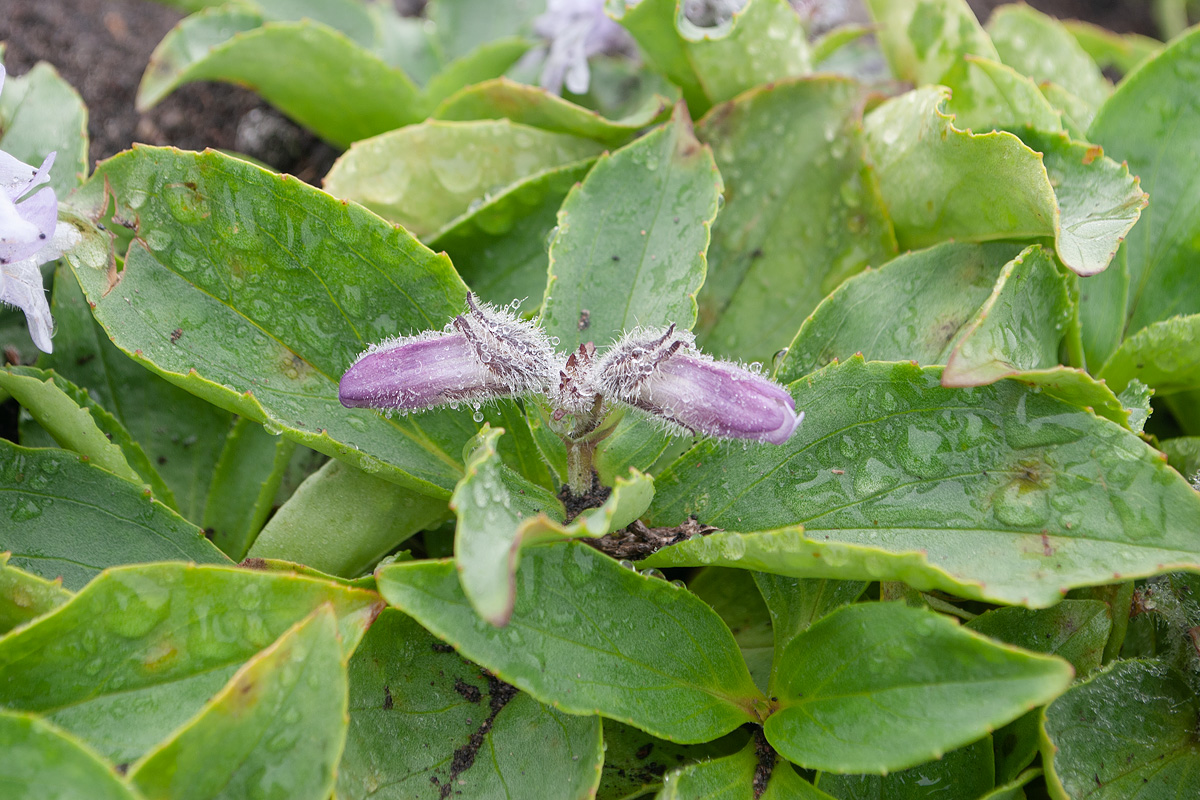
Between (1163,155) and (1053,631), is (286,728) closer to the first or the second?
(1053,631)

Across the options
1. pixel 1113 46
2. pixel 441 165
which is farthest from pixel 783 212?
pixel 1113 46

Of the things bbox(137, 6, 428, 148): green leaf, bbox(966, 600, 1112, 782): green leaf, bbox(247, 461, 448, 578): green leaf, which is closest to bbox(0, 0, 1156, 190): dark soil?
bbox(137, 6, 428, 148): green leaf

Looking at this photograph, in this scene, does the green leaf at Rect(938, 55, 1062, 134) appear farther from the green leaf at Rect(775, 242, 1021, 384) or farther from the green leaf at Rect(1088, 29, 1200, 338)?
the green leaf at Rect(775, 242, 1021, 384)

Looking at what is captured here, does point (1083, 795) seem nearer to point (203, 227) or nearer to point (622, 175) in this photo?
point (622, 175)

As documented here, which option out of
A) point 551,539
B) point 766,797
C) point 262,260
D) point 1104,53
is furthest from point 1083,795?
point 1104,53

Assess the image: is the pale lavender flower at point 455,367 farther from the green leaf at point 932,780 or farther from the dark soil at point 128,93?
the dark soil at point 128,93

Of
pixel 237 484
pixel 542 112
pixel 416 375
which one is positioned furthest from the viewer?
pixel 542 112
